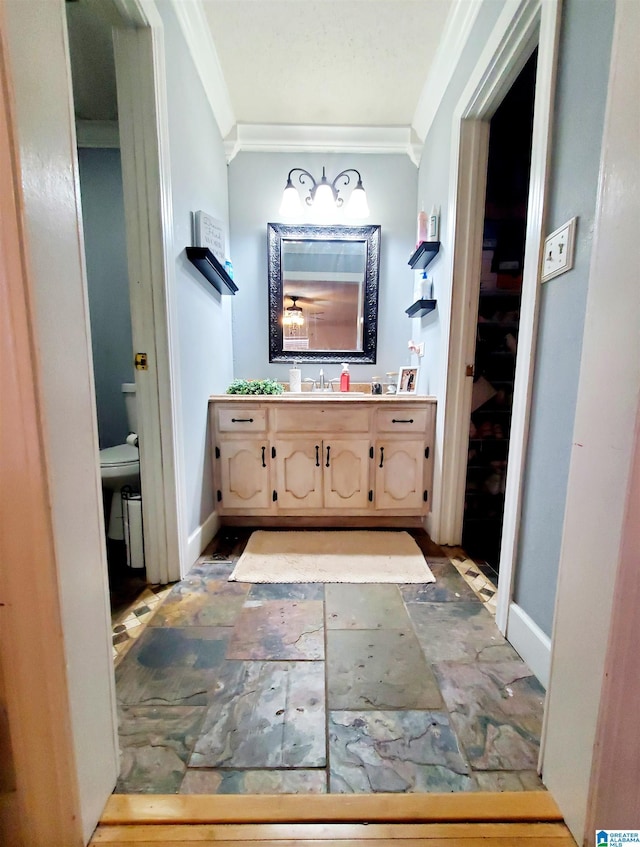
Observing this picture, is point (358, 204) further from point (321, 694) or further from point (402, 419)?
point (321, 694)

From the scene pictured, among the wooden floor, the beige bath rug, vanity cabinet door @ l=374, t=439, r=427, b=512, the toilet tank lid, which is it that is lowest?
the beige bath rug

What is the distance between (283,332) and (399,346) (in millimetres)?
839

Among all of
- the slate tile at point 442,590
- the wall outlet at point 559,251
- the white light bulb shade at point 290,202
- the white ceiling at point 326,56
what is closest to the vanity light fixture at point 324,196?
the white light bulb shade at point 290,202

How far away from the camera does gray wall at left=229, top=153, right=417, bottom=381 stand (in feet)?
7.11

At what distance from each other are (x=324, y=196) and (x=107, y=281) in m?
1.54

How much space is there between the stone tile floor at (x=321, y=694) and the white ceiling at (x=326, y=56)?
99.1 inches

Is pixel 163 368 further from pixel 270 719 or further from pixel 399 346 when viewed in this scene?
pixel 399 346

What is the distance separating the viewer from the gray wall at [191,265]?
138cm

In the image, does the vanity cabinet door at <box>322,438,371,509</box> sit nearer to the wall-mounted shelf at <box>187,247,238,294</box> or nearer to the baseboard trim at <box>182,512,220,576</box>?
the baseboard trim at <box>182,512,220,576</box>

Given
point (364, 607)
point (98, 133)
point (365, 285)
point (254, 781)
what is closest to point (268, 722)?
point (254, 781)

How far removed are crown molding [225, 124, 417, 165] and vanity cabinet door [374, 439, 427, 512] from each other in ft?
6.25

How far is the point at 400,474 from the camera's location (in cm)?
187

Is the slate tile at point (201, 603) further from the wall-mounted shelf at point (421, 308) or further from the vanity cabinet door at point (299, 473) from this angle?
the wall-mounted shelf at point (421, 308)

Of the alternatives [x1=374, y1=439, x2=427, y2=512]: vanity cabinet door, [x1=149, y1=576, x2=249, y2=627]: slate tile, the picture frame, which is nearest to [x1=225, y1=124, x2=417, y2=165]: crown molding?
the picture frame
